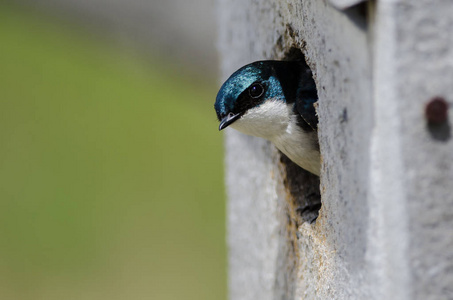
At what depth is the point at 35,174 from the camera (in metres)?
4.55

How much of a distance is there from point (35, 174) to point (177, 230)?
959 millimetres

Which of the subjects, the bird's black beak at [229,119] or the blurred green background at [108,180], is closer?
the bird's black beak at [229,119]

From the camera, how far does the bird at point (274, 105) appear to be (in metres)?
1.44

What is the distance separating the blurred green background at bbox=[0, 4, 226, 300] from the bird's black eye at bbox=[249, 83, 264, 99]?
111 inches

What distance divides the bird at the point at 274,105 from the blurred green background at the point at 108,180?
281 centimetres

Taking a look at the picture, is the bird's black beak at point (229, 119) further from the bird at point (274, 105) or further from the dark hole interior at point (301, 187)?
the dark hole interior at point (301, 187)

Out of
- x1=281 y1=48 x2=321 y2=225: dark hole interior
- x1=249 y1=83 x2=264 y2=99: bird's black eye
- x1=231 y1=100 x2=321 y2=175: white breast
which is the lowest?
x1=281 y1=48 x2=321 y2=225: dark hole interior

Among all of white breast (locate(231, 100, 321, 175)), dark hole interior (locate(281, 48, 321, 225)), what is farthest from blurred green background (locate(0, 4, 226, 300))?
white breast (locate(231, 100, 321, 175))

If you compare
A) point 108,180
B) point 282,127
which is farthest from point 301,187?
point 108,180

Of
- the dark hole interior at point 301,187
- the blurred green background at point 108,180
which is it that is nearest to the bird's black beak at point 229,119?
the dark hole interior at point 301,187

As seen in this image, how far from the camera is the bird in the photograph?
1.44 meters

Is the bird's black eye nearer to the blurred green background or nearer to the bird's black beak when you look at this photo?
the bird's black beak

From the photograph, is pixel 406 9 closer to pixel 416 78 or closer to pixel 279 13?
pixel 416 78

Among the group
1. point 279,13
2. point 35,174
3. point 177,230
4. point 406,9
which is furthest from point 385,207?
point 35,174
